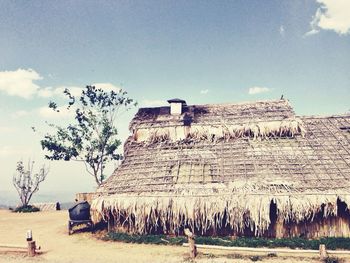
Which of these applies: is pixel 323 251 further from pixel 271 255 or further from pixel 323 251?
pixel 271 255

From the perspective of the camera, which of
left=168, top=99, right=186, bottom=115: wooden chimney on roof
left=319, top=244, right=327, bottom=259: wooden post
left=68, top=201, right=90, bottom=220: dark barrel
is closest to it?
left=319, top=244, right=327, bottom=259: wooden post

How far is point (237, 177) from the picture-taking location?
46.6ft

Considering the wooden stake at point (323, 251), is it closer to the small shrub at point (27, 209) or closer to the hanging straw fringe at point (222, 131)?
the hanging straw fringe at point (222, 131)

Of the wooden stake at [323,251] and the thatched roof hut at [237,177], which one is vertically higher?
the thatched roof hut at [237,177]

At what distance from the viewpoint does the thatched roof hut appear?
509 inches

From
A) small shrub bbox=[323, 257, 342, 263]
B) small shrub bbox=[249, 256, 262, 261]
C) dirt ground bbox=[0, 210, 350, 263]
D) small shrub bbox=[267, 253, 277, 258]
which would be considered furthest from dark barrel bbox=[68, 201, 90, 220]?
small shrub bbox=[323, 257, 342, 263]

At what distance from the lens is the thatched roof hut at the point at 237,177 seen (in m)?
12.9

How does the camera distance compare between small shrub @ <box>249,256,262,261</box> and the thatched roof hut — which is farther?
the thatched roof hut

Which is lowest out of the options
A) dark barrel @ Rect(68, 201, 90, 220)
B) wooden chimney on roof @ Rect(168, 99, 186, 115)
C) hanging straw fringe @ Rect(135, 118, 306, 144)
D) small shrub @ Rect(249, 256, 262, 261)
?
small shrub @ Rect(249, 256, 262, 261)

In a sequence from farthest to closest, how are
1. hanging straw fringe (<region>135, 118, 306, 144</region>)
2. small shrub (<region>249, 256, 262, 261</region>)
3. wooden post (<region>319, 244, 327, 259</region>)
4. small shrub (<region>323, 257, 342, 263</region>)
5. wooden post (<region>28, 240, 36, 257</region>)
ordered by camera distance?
hanging straw fringe (<region>135, 118, 306, 144</region>) → wooden post (<region>28, 240, 36, 257</region>) → small shrub (<region>249, 256, 262, 261</region>) → wooden post (<region>319, 244, 327, 259</region>) → small shrub (<region>323, 257, 342, 263</region>)

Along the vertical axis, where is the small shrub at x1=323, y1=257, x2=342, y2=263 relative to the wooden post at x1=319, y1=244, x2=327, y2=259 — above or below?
below

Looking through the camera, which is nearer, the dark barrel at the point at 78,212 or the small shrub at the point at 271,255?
the small shrub at the point at 271,255

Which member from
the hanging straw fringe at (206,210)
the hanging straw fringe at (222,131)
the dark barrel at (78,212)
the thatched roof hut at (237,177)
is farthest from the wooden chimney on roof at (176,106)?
the dark barrel at (78,212)

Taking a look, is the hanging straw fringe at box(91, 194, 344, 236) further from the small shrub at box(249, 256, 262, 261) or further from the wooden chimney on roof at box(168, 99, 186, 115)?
the wooden chimney on roof at box(168, 99, 186, 115)
